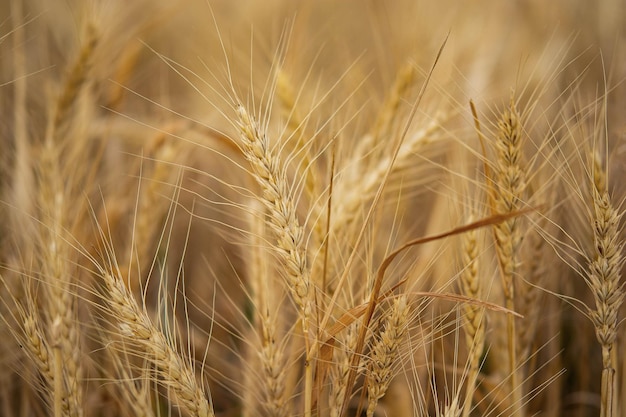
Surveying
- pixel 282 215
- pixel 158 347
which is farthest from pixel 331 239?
pixel 158 347

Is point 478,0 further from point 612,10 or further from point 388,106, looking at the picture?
point 388,106

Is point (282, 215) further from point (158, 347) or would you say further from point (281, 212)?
point (158, 347)

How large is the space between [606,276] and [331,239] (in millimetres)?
411

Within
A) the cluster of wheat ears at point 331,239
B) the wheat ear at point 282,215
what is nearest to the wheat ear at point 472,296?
the cluster of wheat ears at point 331,239

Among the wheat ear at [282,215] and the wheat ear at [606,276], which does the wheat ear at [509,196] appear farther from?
the wheat ear at [282,215]

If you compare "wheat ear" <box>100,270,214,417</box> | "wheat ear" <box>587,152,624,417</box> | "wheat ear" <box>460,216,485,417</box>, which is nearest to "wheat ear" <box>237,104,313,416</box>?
"wheat ear" <box>100,270,214,417</box>

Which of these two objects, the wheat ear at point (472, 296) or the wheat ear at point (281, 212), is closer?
the wheat ear at point (281, 212)

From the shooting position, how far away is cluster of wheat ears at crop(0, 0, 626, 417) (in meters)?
0.74

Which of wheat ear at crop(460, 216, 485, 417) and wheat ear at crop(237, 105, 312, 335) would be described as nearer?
wheat ear at crop(237, 105, 312, 335)

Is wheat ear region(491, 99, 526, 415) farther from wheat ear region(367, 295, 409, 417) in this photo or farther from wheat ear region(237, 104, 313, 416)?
wheat ear region(237, 104, 313, 416)

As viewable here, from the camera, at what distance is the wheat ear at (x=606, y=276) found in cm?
73

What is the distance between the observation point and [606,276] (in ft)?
2.46

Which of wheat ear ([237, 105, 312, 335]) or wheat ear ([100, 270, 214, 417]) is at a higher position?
wheat ear ([237, 105, 312, 335])

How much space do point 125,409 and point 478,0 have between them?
219 cm
